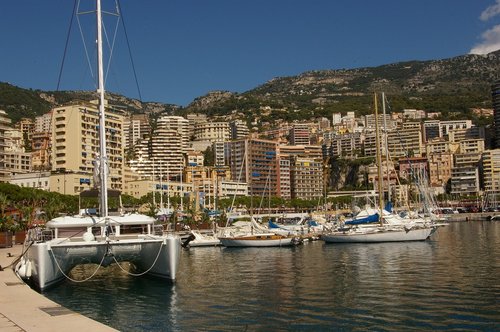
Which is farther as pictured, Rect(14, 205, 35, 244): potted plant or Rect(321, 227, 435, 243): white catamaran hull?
Rect(321, 227, 435, 243): white catamaran hull

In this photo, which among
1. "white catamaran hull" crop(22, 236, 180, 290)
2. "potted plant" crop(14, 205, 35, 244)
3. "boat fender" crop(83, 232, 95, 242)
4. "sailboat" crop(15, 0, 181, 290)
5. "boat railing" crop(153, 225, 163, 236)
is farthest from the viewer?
"potted plant" crop(14, 205, 35, 244)

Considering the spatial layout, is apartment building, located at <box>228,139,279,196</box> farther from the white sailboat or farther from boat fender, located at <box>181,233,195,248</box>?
the white sailboat

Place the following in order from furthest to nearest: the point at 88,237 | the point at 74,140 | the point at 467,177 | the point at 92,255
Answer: the point at 467,177 < the point at 74,140 < the point at 92,255 < the point at 88,237

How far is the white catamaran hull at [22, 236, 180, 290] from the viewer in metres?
21.8

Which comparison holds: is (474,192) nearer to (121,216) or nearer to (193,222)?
(193,222)

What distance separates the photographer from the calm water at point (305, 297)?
54.7 feet

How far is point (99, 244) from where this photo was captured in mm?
21797

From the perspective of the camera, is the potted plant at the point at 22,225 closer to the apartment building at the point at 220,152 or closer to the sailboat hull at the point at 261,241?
the sailboat hull at the point at 261,241

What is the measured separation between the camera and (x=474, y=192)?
595 ft

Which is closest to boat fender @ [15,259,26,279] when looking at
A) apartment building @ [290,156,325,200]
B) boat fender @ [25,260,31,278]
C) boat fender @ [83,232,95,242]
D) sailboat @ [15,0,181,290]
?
sailboat @ [15,0,181,290]

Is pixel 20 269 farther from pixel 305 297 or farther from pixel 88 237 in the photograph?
pixel 305 297

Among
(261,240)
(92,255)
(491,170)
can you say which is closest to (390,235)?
(261,240)

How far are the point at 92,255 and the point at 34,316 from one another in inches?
360

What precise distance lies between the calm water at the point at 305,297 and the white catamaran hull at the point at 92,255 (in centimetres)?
77
